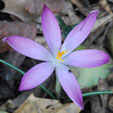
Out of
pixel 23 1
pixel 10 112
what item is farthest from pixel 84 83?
pixel 23 1

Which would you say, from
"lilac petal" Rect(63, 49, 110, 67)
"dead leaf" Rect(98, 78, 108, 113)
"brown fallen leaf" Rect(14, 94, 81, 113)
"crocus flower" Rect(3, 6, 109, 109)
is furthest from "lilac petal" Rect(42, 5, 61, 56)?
"dead leaf" Rect(98, 78, 108, 113)

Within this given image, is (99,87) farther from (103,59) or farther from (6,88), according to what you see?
(6,88)

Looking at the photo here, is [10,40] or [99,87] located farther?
[99,87]

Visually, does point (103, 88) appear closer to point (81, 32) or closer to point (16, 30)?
point (81, 32)

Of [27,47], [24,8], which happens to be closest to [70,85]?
[27,47]

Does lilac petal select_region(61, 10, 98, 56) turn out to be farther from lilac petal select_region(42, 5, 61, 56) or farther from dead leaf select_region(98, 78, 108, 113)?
dead leaf select_region(98, 78, 108, 113)

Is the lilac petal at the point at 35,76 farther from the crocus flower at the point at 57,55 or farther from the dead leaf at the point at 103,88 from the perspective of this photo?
the dead leaf at the point at 103,88

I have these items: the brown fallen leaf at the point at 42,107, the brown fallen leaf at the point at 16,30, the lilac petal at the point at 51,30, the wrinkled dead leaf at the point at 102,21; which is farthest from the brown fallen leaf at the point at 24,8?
the brown fallen leaf at the point at 42,107
